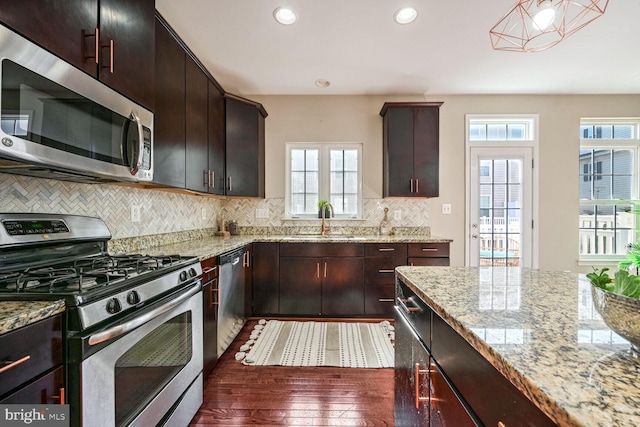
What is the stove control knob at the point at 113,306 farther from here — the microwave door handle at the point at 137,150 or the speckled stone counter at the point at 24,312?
the microwave door handle at the point at 137,150

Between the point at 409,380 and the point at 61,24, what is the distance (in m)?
1.92

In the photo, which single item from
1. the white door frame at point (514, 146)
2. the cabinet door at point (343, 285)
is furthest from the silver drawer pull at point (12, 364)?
the white door frame at point (514, 146)

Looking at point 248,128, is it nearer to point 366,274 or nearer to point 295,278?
point 295,278

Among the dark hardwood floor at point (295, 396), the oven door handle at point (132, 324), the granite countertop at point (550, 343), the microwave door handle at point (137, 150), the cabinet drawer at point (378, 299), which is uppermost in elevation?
the microwave door handle at point (137, 150)

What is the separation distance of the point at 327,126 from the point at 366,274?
1.93 meters

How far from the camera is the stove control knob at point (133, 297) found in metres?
1.14

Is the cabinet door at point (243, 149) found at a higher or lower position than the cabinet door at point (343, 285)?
higher

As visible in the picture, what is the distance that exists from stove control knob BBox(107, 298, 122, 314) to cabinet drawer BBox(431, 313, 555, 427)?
3.67ft

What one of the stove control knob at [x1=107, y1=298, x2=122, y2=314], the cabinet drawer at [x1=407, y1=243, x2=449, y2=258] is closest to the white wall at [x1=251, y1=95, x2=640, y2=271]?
the cabinet drawer at [x1=407, y1=243, x2=449, y2=258]

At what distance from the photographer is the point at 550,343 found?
63 centimetres

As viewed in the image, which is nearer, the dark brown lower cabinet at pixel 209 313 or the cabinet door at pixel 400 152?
the dark brown lower cabinet at pixel 209 313

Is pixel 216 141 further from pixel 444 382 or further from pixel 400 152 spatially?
pixel 444 382

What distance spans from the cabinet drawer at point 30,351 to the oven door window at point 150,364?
0.89 feet

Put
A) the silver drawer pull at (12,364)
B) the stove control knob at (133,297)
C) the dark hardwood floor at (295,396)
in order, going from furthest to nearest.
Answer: the dark hardwood floor at (295,396)
the stove control knob at (133,297)
the silver drawer pull at (12,364)
